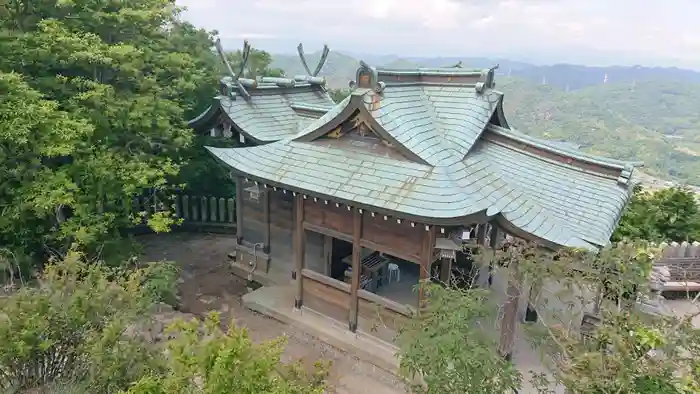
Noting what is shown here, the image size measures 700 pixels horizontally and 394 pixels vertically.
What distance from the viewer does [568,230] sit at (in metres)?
9.12

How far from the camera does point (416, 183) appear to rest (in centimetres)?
957

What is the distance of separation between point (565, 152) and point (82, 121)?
36.1 ft

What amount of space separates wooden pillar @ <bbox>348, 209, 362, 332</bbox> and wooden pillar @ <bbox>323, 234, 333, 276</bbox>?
2.02 meters

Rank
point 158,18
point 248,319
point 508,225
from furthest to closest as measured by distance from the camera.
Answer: point 158,18 → point 248,319 → point 508,225

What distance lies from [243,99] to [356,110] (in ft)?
20.9

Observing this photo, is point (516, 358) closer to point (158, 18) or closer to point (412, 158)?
point (412, 158)

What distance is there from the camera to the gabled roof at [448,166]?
9.16 metres

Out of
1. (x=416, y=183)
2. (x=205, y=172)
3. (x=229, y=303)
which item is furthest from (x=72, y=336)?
(x=205, y=172)

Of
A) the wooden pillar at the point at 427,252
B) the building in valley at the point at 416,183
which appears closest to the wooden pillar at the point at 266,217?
the building in valley at the point at 416,183

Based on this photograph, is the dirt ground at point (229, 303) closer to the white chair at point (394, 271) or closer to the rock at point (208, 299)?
the rock at point (208, 299)

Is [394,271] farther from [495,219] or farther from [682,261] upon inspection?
[682,261]

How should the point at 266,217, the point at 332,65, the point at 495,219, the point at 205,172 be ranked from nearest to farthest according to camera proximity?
→ the point at 495,219, the point at 266,217, the point at 205,172, the point at 332,65

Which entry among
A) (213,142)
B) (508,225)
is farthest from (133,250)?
(508,225)

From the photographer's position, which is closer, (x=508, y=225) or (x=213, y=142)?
(x=508, y=225)
